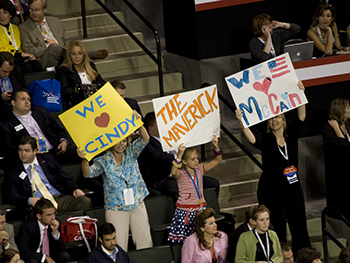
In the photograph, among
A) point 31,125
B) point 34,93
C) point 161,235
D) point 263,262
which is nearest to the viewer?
point 263,262

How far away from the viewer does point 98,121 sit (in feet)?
19.0

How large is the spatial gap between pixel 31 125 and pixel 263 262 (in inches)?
113

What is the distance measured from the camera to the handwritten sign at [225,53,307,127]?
6.35 m

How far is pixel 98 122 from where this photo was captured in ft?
19.0

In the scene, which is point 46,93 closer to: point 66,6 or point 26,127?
point 26,127

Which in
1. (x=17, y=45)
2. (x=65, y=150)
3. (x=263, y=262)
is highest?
(x=17, y=45)

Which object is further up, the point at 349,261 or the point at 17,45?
the point at 17,45

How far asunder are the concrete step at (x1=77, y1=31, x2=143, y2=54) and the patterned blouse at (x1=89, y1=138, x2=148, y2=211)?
336 centimetres

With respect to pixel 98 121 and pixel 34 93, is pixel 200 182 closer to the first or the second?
pixel 98 121

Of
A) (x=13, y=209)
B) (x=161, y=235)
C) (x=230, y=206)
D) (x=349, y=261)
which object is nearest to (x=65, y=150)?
(x=13, y=209)

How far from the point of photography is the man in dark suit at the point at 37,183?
19.6 ft

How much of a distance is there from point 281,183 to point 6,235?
2.89 meters

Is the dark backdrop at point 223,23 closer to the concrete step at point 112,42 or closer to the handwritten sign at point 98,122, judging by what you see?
the concrete step at point 112,42

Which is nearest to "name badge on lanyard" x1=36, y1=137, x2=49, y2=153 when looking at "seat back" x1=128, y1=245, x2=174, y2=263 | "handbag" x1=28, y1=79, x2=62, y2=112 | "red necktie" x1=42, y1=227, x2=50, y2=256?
"handbag" x1=28, y1=79, x2=62, y2=112
